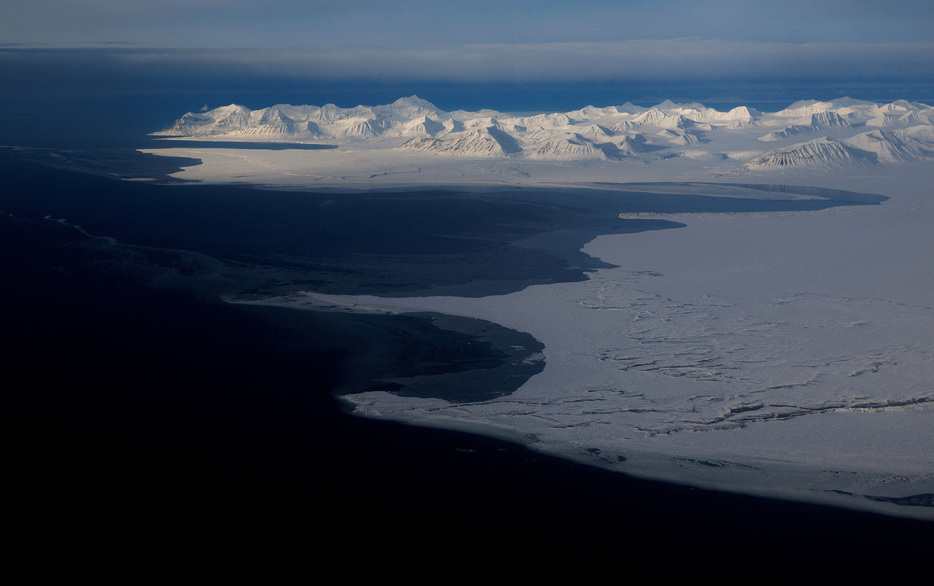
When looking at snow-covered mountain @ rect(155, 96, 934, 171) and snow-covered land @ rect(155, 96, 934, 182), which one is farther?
snow-covered mountain @ rect(155, 96, 934, 171)

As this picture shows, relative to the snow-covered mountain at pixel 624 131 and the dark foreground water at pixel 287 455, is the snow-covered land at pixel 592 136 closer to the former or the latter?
the snow-covered mountain at pixel 624 131

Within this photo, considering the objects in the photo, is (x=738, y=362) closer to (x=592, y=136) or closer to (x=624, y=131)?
(x=592, y=136)

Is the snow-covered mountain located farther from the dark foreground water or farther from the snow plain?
the dark foreground water

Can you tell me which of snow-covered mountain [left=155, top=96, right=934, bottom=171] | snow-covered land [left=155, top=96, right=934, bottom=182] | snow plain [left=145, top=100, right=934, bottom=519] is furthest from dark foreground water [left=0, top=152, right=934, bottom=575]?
snow-covered mountain [left=155, top=96, right=934, bottom=171]

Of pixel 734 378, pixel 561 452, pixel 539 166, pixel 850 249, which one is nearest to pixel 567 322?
pixel 734 378

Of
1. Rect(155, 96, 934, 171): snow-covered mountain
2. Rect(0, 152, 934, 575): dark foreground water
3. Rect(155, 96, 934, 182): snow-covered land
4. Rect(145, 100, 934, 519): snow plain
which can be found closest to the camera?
Rect(0, 152, 934, 575): dark foreground water

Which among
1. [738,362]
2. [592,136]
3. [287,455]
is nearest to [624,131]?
[592,136]

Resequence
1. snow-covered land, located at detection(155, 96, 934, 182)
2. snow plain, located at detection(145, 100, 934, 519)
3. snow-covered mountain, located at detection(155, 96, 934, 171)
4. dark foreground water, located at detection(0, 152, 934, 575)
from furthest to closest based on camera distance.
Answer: snow-covered mountain, located at detection(155, 96, 934, 171)
snow-covered land, located at detection(155, 96, 934, 182)
snow plain, located at detection(145, 100, 934, 519)
dark foreground water, located at detection(0, 152, 934, 575)
